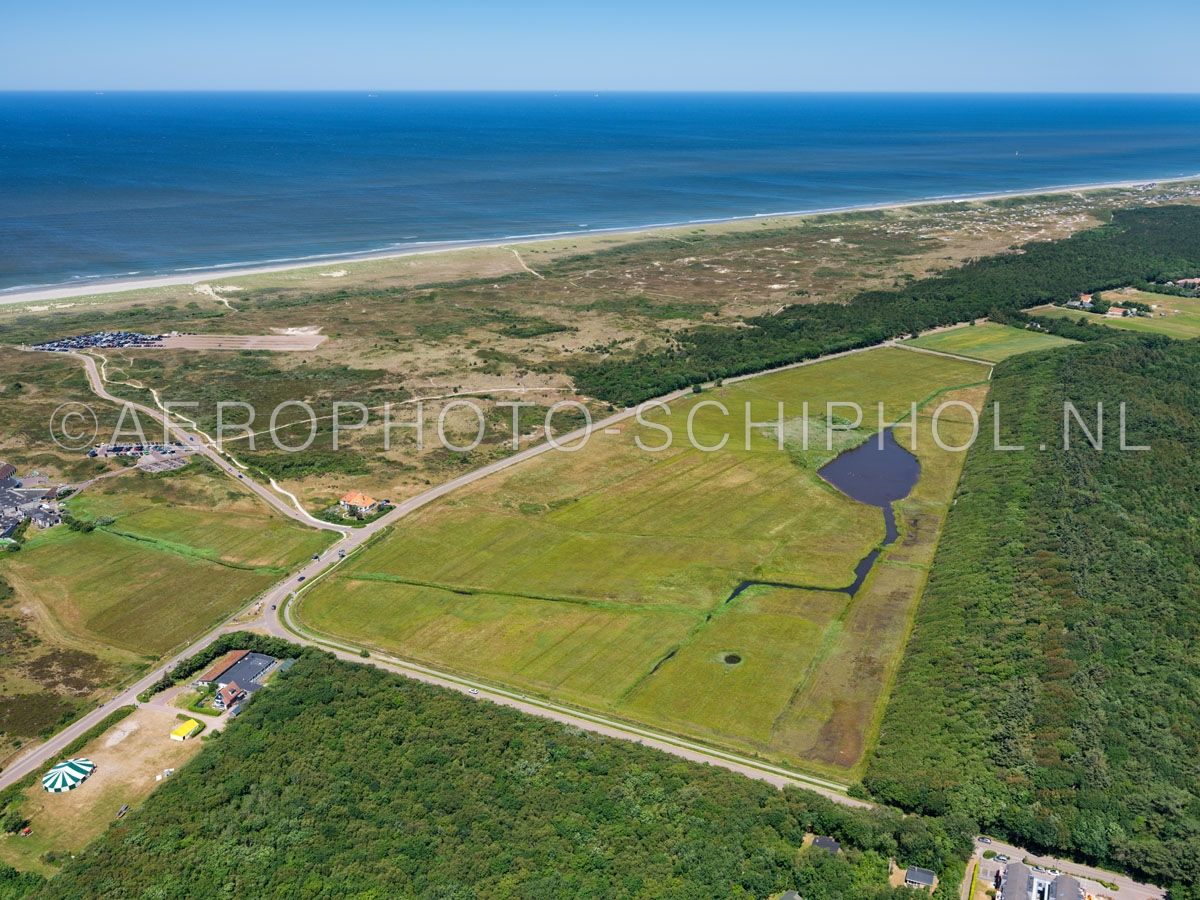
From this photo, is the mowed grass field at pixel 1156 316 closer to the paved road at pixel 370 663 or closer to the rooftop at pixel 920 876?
the paved road at pixel 370 663

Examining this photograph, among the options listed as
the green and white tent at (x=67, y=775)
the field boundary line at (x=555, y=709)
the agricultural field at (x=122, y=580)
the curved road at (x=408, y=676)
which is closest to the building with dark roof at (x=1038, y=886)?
the curved road at (x=408, y=676)

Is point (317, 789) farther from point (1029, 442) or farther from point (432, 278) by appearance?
point (432, 278)

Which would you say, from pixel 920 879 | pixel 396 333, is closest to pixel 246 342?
pixel 396 333

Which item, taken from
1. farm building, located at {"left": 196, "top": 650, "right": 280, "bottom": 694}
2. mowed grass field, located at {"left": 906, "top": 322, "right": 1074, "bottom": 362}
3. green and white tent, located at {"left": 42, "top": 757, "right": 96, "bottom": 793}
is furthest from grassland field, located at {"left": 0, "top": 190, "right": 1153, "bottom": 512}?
green and white tent, located at {"left": 42, "top": 757, "right": 96, "bottom": 793}

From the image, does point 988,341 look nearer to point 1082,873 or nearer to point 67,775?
point 1082,873

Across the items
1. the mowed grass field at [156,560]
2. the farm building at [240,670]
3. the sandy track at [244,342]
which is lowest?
the farm building at [240,670]
